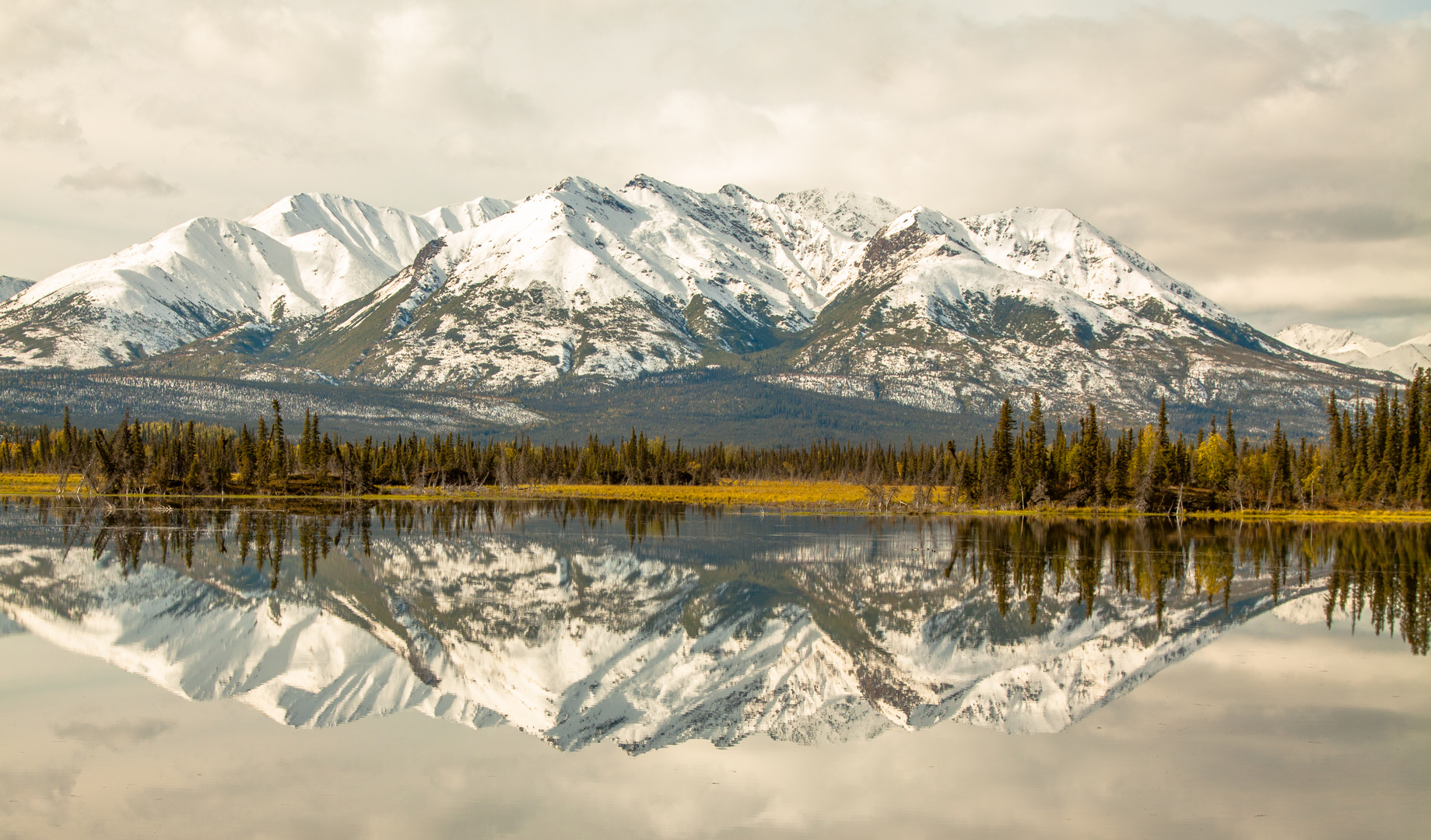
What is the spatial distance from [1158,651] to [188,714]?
28882 mm

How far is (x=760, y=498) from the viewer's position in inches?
5664

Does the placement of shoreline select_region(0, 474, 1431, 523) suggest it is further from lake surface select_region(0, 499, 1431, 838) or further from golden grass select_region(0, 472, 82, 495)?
lake surface select_region(0, 499, 1431, 838)

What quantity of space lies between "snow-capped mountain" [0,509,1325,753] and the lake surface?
0.62 ft

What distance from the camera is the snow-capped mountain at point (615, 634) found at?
28.6 metres

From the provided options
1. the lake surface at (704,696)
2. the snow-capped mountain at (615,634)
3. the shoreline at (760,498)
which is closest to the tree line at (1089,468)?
the shoreline at (760,498)

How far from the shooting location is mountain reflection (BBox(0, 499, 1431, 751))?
29141 mm

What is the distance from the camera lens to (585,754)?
79.9ft

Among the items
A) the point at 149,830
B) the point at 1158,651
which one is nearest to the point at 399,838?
the point at 149,830

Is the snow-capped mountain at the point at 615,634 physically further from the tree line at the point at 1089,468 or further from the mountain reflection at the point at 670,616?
the tree line at the point at 1089,468

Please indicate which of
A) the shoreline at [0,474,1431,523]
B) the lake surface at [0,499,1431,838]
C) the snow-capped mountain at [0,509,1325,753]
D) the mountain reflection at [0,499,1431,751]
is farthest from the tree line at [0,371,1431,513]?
the snow-capped mountain at [0,509,1325,753]

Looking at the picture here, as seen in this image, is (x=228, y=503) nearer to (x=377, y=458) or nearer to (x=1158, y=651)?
(x=377, y=458)

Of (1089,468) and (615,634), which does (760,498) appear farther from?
(615,634)

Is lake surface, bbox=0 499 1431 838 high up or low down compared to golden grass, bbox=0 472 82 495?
up

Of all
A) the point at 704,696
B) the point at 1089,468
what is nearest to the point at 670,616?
the point at 704,696
